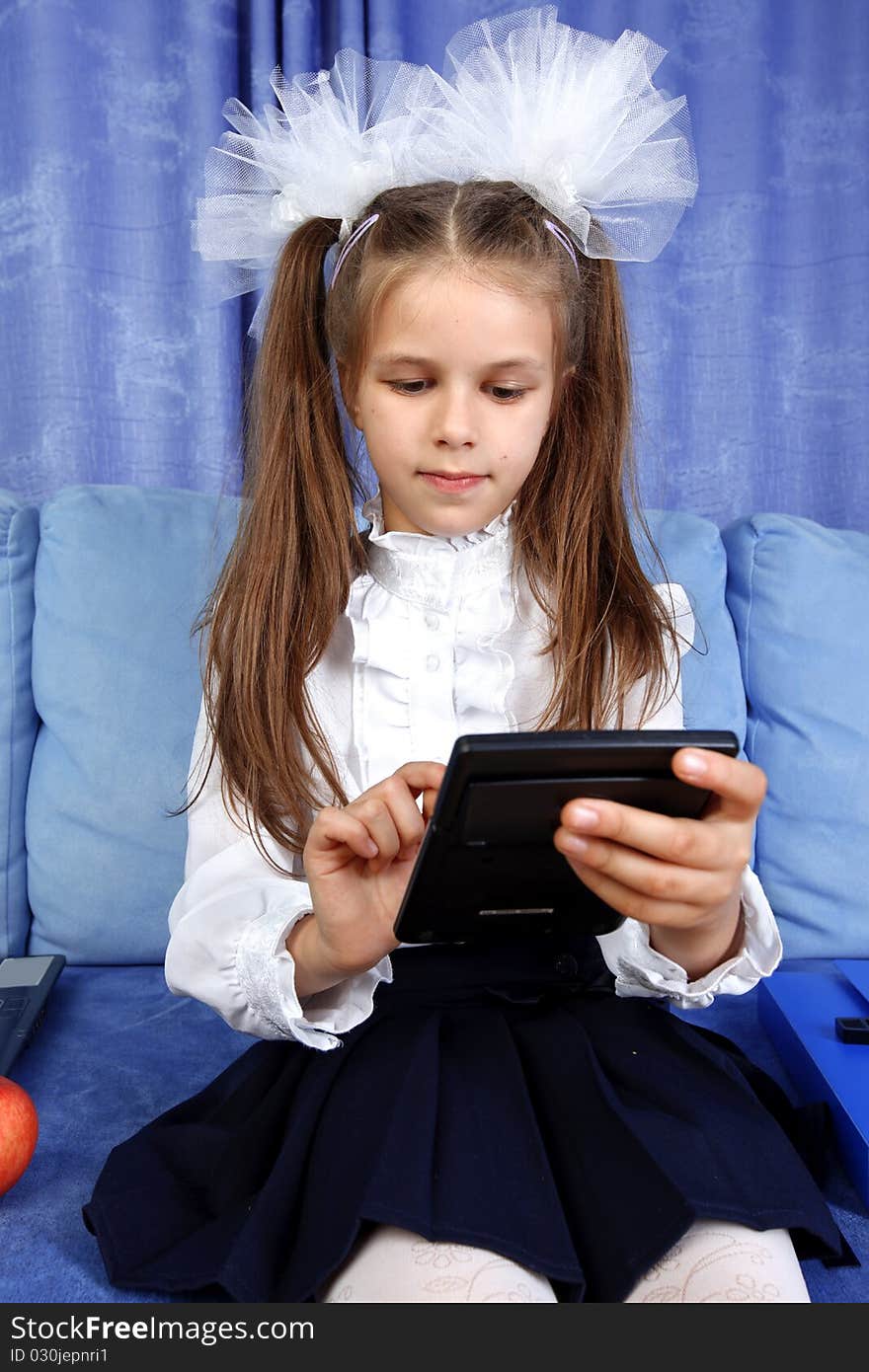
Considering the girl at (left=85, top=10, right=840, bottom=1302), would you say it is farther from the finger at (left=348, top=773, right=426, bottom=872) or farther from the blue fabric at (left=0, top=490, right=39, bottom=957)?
the blue fabric at (left=0, top=490, right=39, bottom=957)

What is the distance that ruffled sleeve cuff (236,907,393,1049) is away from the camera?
0.92 meters

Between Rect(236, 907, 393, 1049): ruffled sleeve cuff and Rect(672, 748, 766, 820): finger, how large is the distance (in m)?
0.36

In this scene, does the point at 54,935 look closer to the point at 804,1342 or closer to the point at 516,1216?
the point at 516,1216

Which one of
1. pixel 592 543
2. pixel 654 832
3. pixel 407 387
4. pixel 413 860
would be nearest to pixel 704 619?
pixel 592 543

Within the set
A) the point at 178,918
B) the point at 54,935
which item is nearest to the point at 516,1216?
the point at 178,918

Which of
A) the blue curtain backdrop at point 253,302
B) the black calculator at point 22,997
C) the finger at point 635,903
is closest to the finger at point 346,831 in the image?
the finger at point 635,903

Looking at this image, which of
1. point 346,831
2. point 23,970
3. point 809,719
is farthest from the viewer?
point 809,719

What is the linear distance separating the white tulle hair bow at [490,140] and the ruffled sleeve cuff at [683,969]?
0.55 meters

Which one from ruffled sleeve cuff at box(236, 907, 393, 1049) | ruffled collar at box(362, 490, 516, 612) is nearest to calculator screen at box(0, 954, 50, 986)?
ruffled sleeve cuff at box(236, 907, 393, 1049)

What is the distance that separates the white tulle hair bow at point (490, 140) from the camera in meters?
1.02

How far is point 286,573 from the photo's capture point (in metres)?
1.12

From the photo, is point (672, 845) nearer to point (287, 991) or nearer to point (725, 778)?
point (725, 778)

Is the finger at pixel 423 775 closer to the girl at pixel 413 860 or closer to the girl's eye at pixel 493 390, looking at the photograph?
the girl at pixel 413 860

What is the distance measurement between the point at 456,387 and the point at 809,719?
641 mm
